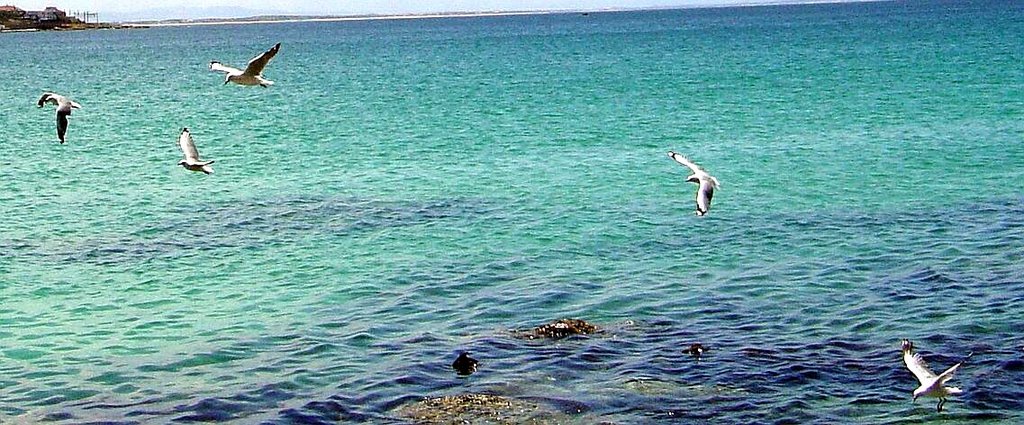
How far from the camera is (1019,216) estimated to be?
2686cm

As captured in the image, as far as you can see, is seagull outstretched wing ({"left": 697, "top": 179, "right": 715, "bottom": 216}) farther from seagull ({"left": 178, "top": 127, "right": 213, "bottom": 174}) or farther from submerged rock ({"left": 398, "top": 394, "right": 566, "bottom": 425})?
seagull ({"left": 178, "top": 127, "right": 213, "bottom": 174})

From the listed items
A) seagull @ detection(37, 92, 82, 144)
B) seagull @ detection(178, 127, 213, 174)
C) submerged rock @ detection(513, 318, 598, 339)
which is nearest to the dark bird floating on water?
submerged rock @ detection(513, 318, 598, 339)

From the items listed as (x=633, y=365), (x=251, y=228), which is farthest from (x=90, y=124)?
(x=633, y=365)

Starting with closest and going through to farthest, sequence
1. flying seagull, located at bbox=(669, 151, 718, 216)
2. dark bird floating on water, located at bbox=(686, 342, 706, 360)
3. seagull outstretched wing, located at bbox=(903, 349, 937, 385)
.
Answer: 1. seagull outstretched wing, located at bbox=(903, 349, 937, 385)
2. flying seagull, located at bbox=(669, 151, 718, 216)
3. dark bird floating on water, located at bbox=(686, 342, 706, 360)

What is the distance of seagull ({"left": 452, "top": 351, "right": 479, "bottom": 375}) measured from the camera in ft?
56.5

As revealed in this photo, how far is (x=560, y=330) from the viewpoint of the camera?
18969 millimetres

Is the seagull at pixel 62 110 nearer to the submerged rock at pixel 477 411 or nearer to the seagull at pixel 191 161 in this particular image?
the seagull at pixel 191 161

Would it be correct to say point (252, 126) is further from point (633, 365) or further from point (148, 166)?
point (633, 365)

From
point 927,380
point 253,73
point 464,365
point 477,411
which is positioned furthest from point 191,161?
point 927,380

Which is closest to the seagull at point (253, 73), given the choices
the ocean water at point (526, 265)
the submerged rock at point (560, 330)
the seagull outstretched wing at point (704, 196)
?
the ocean water at point (526, 265)

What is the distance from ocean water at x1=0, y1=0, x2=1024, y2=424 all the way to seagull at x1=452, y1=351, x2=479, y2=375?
201mm

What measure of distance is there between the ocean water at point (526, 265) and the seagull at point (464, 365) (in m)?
0.20

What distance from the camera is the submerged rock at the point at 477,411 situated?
50.1ft

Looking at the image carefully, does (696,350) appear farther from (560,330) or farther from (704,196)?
(704,196)
